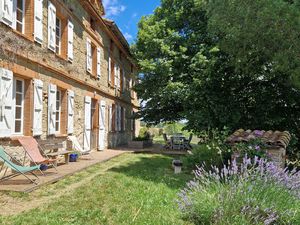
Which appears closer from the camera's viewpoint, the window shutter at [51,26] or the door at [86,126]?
the window shutter at [51,26]

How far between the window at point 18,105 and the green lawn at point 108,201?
1944 millimetres

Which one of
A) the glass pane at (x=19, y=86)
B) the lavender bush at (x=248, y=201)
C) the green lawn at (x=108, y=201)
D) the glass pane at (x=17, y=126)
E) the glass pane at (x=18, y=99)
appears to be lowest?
the green lawn at (x=108, y=201)

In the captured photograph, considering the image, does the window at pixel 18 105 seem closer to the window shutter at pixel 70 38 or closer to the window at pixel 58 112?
the window at pixel 58 112

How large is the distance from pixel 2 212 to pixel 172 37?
1340cm

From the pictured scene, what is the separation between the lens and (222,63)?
1483 cm

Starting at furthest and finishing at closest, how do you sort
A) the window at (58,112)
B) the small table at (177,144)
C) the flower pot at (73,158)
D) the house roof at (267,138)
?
the small table at (177,144) → the window at (58,112) → the flower pot at (73,158) → the house roof at (267,138)

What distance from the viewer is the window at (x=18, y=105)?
27.5 ft

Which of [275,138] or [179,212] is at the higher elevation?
[275,138]

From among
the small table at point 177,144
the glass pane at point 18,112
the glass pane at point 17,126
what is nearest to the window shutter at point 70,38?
the glass pane at point 18,112

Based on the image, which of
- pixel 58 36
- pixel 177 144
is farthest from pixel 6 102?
pixel 177 144

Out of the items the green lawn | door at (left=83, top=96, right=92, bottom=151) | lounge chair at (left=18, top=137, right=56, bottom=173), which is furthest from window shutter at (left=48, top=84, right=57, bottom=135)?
door at (left=83, top=96, right=92, bottom=151)

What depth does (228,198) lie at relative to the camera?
431cm

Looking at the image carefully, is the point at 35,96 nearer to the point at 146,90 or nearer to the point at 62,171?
the point at 62,171

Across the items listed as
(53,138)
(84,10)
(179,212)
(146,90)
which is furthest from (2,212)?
(146,90)
